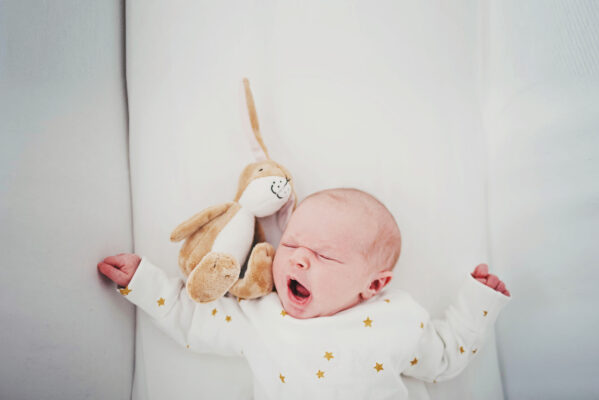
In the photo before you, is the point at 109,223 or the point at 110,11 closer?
the point at 109,223

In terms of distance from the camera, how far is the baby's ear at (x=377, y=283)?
0.84m

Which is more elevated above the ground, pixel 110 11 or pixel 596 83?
pixel 110 11

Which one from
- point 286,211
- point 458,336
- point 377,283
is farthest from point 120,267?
point 458,336

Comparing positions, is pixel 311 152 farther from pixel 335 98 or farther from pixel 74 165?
pixel 74 165

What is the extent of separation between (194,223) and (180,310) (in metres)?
0.22

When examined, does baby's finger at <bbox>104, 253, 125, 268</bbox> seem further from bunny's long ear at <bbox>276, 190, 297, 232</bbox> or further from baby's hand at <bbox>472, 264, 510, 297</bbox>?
baby's hand at <bbox>472, 264, 510, 297</bbox>

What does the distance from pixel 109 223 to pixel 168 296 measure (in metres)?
0.22

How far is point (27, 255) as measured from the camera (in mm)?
642

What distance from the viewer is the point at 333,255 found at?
0.80m

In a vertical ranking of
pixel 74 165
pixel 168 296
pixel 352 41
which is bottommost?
pixel 168 296

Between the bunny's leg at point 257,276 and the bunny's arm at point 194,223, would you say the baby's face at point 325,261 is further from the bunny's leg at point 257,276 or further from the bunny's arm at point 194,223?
the bunny's arm at point 194,223

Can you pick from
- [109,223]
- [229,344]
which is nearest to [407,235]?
[229,344]

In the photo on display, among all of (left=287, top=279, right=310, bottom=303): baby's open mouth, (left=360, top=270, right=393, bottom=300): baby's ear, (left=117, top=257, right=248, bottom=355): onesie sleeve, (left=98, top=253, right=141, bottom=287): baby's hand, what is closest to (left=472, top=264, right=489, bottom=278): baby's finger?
(left=360, top=270, right=393, bottom=300): baby's ear

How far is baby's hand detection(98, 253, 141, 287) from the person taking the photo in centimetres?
80
